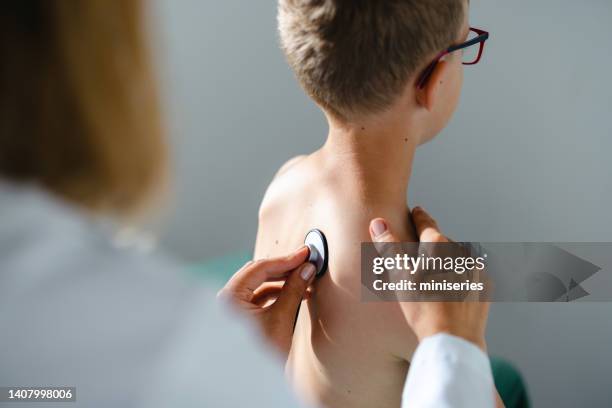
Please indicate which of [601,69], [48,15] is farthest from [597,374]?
[48,15]

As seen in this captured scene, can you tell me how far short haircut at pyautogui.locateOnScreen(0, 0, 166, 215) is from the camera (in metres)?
0.40

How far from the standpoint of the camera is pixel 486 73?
1533 mm

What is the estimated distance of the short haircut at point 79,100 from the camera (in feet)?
1.30

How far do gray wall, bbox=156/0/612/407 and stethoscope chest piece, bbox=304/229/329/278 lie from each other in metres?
0.64

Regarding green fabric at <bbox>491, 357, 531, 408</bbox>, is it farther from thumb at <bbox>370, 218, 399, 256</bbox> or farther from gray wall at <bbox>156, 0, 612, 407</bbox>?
thumb at <bbox>370, 218, 399, 256</bbox>

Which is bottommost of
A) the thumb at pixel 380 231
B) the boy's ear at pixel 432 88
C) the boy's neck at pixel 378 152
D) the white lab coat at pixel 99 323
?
the white lab coat at pixel 99 323

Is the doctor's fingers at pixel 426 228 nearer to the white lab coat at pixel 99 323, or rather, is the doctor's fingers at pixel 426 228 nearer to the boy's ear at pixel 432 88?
the boy's ear at pixel 432 88

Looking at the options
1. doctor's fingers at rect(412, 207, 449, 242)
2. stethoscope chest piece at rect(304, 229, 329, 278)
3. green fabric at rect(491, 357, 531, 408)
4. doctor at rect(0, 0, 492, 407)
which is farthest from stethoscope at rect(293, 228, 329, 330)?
green fabric at rect(491, 357, 531, 408)

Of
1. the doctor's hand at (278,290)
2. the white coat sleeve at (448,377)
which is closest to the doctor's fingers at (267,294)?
the doctor's hand at (278,290)

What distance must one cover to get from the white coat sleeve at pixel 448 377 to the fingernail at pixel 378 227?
156 millimetres

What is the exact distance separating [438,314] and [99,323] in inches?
17.5

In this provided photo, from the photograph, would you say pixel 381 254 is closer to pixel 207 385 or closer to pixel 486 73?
pixel 207 385

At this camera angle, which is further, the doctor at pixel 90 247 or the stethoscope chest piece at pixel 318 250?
the stethoscope chest piece at pixel 318 250

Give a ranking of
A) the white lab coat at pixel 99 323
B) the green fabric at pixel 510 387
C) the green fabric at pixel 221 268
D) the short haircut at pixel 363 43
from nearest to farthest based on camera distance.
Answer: the white lab coat at pixel 99 323, the short haircut at pixel 363 43, the green fabric at pixel 510 387, the green fabric at pixel 221 268
